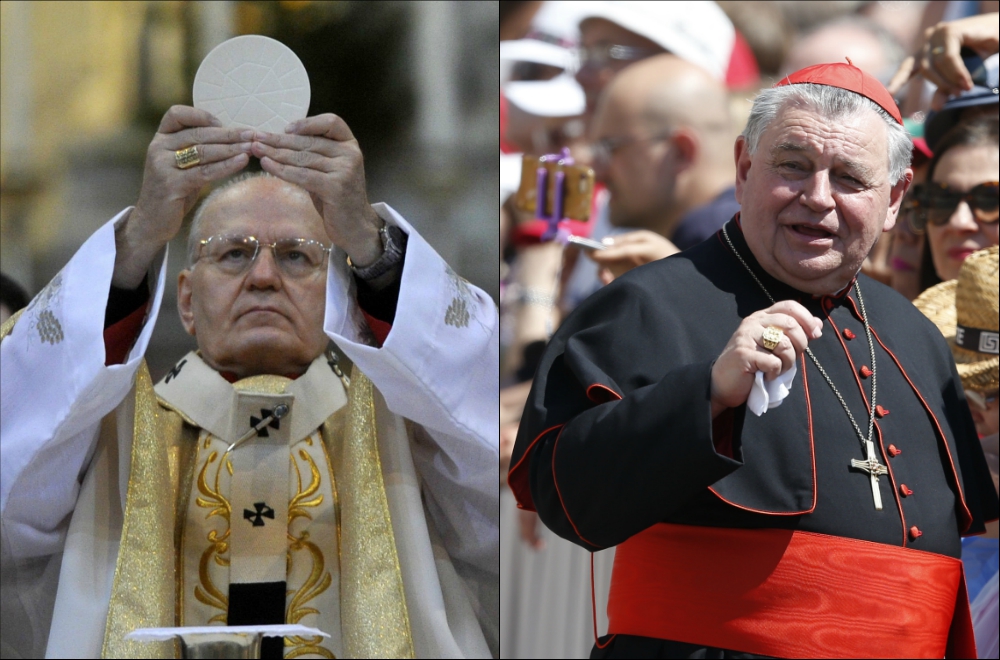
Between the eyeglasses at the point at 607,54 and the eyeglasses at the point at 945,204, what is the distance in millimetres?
1855

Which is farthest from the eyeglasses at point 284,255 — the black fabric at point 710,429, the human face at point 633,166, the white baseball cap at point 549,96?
the white baseball cap at point 549,96

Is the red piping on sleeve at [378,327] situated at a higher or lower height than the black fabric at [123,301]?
lower

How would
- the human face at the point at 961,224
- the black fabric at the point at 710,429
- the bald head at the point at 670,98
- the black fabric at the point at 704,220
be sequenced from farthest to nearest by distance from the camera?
the bald head at the point at 670,98, the black fabric at the point at 704,220, the human face at the point at 961,224, the black fabric at the point at 710,429

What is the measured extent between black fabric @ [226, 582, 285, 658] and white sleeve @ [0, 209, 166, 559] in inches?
16.8

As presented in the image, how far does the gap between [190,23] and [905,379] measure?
190cm

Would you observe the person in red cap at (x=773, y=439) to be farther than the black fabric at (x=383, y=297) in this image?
No

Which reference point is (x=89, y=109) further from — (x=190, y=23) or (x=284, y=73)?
(x=284, y=73)

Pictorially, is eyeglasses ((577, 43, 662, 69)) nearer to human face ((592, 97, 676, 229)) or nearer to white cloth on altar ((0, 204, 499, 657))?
human face ((592, 97, 676, 229))

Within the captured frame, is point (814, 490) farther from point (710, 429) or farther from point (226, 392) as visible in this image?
point (226, 392)

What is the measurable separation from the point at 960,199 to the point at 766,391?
205 centimetres

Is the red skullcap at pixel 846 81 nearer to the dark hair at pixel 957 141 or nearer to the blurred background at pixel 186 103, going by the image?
the blurred background at pixel 186 103

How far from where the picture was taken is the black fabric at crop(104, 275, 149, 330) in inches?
119

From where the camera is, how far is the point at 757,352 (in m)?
2.34

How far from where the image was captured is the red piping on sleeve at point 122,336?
3012 millimetres
